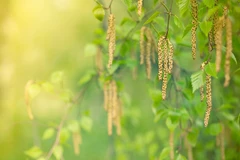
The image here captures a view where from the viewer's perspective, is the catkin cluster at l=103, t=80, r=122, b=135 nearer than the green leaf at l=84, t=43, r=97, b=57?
Yes

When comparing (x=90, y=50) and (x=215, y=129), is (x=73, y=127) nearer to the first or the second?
(x=90, y=50)

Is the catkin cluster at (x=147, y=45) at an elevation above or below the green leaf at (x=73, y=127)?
above

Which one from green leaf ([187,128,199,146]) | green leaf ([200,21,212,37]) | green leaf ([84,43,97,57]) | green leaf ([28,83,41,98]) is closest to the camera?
green leaf ([200,21,212,37])

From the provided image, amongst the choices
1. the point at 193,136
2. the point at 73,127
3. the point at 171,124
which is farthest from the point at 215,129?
the point at 73,127

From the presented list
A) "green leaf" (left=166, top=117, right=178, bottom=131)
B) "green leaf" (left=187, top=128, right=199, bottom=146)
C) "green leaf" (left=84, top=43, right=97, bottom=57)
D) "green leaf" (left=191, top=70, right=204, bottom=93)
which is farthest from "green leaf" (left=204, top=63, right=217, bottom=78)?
"green leaf" (left=84, top=43, right=97, bottom=57)

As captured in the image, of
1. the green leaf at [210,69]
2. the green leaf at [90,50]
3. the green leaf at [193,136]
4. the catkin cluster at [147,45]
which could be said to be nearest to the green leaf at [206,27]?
the green leaf at [210,69]

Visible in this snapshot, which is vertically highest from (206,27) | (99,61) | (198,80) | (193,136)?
(99,61)

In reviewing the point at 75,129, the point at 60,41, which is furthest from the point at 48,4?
the point at 75,129

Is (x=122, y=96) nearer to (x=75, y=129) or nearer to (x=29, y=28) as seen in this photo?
(x=75, y=129)

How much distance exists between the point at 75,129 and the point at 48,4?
0.70 m

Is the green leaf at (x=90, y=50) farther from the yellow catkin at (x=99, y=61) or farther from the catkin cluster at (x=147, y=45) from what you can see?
the catkin cluster at (x=147, y=45)

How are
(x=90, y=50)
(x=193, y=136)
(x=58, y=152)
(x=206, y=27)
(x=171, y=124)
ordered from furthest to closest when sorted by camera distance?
(x=90, y=50) → (x=58, y=152) → (x=193, y=136) → (x=171, y=124) → (x=206, y=27)

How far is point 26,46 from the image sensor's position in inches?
76.0

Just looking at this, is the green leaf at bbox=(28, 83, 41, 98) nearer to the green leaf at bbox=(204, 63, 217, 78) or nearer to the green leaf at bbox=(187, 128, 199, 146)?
the green leaf at bbox=(187, 128, 199, 146)
